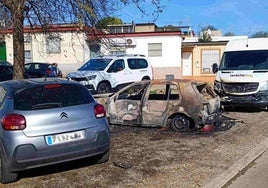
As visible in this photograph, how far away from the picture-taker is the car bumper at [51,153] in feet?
20.2

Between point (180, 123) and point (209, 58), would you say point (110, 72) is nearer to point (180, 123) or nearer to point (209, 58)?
point (180, 123)

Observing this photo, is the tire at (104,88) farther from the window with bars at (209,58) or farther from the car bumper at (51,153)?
the window with bars at (209,58)

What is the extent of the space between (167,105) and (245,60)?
235 inches

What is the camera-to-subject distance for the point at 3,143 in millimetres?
6191

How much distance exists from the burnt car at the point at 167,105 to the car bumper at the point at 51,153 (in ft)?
13.4

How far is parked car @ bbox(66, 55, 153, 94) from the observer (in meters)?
20.0

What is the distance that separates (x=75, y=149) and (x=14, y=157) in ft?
3.04

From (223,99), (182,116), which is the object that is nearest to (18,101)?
(182,116)

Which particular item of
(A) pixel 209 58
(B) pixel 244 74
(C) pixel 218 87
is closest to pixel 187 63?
(A) pixel 209 58

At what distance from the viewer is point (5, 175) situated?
6.29m

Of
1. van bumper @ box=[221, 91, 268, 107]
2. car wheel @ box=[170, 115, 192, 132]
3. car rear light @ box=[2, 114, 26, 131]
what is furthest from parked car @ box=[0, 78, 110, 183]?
van bumper @ box=[221, 91, 268, 107]

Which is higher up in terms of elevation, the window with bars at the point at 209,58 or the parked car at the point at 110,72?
the window with bars at the point at 209,58

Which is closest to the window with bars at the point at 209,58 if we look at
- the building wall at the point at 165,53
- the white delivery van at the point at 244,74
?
the building wall at the point at 165,53

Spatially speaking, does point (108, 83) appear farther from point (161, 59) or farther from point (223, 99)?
point (161, 59)
